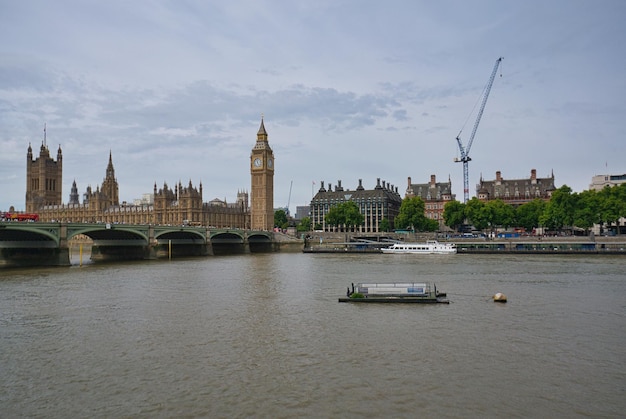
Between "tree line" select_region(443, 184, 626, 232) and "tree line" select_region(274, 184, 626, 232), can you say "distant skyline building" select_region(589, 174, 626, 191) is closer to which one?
"tree line" select_region(274, 184, 626, 232)

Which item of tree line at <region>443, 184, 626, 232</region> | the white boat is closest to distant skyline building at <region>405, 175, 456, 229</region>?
tree line at <region>443, 184, 626, 232</region>

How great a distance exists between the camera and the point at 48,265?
63.1 metres

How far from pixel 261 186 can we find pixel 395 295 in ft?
444

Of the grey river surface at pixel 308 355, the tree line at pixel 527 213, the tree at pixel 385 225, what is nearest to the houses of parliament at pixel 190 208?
the tree line at pixel 527 213

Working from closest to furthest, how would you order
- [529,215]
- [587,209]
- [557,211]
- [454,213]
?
[587,209] < [557,211] < [529,215] < [454,213]

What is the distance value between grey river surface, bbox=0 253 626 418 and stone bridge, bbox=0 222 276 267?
85.0 feet

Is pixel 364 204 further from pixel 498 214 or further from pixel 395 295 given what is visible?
pixel 395 295

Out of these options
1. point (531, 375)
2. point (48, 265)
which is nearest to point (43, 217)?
point (48, 265)

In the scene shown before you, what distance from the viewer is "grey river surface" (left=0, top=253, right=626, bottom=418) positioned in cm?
1511

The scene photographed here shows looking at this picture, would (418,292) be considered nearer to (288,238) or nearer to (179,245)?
(179,245)

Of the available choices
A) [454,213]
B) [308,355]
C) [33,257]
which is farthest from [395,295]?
[454,213]

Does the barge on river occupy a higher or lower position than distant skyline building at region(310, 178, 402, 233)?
lower

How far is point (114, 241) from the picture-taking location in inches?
3302

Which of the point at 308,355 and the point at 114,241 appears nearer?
the point at 308,355
